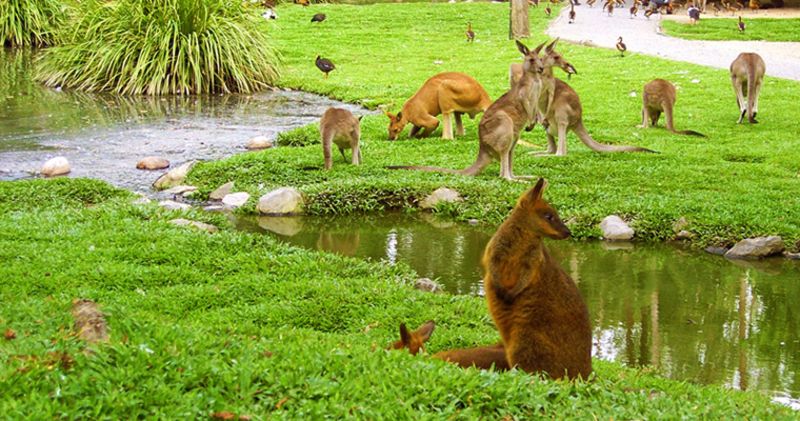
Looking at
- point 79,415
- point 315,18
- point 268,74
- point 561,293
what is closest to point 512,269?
point 561,293

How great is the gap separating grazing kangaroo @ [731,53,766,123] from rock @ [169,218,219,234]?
8.62m

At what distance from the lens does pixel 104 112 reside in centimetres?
1623

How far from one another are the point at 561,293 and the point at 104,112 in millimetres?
12945

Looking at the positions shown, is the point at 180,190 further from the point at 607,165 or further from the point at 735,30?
the point at 735,30

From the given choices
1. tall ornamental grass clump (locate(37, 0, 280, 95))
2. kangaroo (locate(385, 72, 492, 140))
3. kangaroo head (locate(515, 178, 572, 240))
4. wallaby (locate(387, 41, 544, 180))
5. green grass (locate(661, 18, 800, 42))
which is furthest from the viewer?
green grass (locate(661, 18, 800, 42))

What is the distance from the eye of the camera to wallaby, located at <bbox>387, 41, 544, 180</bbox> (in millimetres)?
10703

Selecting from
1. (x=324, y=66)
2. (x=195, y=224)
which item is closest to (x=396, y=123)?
(x=195, y=224)

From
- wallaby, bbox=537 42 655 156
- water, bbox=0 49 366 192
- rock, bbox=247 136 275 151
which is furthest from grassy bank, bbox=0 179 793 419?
rock, bbox=247 136 275 151

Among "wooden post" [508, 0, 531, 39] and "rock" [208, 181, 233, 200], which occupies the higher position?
"wooden post" [508, 0, 531, 39]

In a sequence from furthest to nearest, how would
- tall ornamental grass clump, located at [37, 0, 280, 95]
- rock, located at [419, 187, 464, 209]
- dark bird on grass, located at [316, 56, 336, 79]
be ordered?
dark bird on grass, located at [316, 56, 336, 79] < tall ornamental grass clump, located at [37, 0, 280, 95] < rock, located at [419, 187, 464, 209]

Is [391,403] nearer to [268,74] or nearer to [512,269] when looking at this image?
[512,269]

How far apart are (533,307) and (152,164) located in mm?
8379

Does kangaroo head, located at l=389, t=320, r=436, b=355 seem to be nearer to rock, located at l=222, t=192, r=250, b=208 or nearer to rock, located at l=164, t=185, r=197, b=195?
rock, located at l=222, t=192, r=250, b=208

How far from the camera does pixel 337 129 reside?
11.0m
